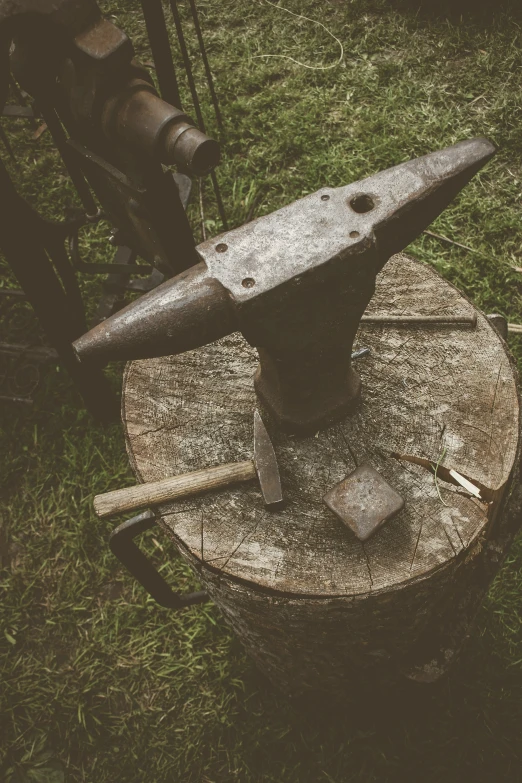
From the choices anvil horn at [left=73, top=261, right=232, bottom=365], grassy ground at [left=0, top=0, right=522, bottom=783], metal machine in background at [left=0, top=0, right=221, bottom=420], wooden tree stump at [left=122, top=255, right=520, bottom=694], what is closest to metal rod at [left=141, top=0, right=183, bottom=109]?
metal machine in background at [left=0, top=0, right=221, bottom=420]

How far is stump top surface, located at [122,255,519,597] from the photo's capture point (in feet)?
4.91

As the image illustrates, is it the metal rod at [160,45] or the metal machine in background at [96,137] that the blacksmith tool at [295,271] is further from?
the metal rod at [160,45]

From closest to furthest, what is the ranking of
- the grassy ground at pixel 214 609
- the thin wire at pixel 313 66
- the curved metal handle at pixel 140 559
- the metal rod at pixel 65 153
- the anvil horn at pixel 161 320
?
the anvil horn at pixel 161 320
the curved metal handle at pixel 140 559
the metal rod at pixel 65 153
the grassy ground at pixel 214 609
the thin wire at pixel 313 66

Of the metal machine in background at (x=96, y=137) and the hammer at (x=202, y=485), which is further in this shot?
the metal machine in background at (x=96, y=137)

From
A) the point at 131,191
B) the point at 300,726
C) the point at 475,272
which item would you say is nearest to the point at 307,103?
the point at 475,272

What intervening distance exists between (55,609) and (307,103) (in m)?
3.35

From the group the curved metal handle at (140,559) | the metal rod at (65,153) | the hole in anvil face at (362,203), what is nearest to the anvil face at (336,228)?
the hole in anvil face at (362,203)

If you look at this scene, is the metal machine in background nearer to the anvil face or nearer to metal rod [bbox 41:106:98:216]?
metal rod [bbox 41:106:98:216]

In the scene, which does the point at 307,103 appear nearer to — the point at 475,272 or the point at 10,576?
the point at 475,272

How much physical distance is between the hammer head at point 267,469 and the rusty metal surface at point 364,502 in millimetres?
125

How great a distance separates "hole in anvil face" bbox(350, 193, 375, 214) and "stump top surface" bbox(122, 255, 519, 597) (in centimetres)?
58

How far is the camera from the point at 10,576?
275 centimetres

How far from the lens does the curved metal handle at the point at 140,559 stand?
164cm

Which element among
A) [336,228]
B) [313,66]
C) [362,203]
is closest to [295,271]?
[336,228]
